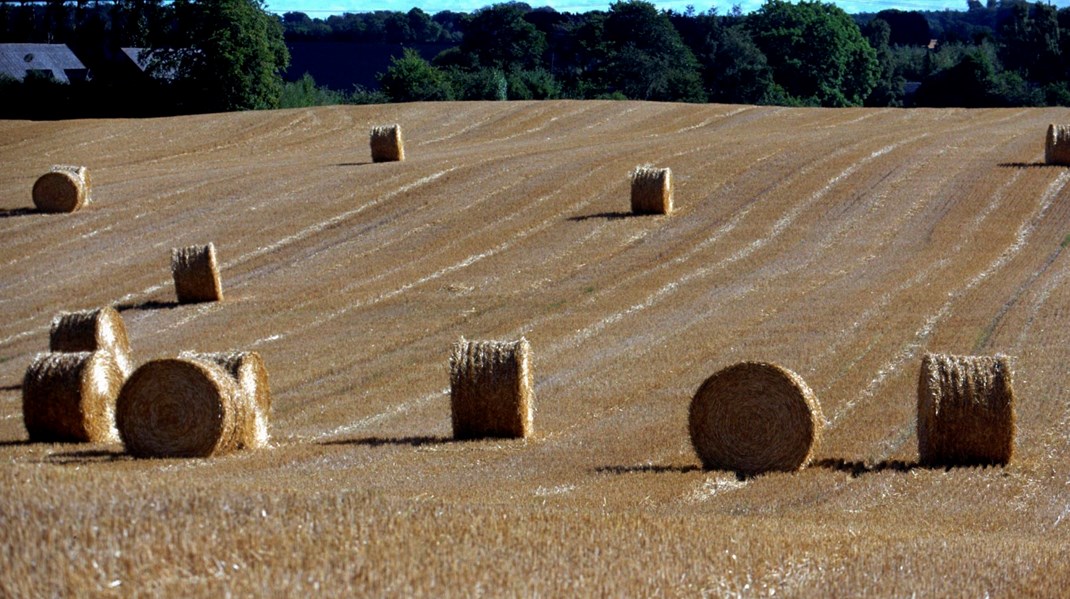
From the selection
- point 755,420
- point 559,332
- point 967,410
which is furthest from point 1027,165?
point 755,420

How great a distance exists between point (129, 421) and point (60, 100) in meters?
53.4

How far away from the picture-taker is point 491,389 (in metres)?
16.2

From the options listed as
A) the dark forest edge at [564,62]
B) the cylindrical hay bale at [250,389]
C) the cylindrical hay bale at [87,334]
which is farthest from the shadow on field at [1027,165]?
the dark forest edge at [564,62]

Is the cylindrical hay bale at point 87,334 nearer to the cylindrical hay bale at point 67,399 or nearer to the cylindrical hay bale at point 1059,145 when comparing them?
the cylindrical hay bale at point 67,399

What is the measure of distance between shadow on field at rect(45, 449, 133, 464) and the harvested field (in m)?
0.09

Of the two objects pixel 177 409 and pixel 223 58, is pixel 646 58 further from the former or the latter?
pixel 177 409

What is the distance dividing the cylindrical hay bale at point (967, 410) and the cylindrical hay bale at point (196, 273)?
16.4 meters

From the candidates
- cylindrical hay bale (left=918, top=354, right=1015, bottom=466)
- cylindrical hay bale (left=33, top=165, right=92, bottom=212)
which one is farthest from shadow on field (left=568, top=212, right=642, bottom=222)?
cylindrical hay bale (left=918, top=354, right=1015, bottom=466)

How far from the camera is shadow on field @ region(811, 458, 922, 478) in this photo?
551 inches

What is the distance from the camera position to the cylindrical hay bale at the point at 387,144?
40.7 metres

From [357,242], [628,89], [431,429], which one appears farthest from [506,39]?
[431,429]

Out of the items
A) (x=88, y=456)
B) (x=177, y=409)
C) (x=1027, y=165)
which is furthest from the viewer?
(x=1027, y=165)

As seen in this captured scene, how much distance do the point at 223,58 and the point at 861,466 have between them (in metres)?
54.7

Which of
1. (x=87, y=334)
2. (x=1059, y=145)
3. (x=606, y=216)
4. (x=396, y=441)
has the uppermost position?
(x=1059, y=145)
